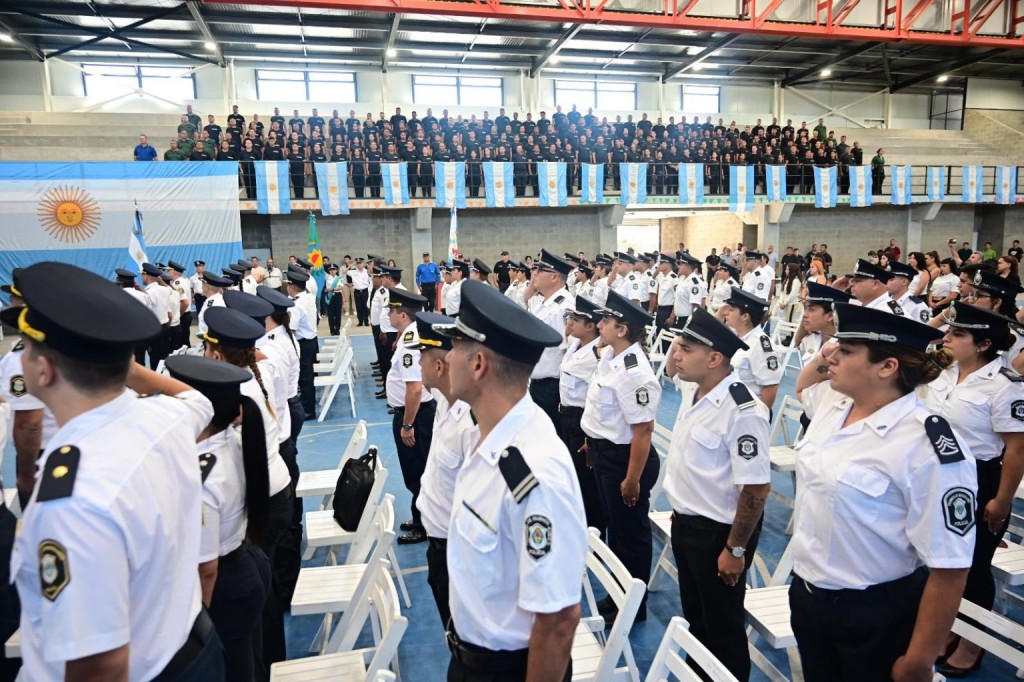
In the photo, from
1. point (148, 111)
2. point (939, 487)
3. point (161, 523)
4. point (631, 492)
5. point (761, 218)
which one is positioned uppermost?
point (148, 111)

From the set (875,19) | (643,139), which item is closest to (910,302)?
(643,139)

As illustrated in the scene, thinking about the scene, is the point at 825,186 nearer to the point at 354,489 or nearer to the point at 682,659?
the point at 354,489

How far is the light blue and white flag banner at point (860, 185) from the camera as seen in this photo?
61.2 feet

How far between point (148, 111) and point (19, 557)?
2164 cm

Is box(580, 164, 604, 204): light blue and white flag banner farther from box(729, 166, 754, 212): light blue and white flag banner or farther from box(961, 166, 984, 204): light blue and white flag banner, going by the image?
box(961, 166, 984, 204): light blue and white flag banner

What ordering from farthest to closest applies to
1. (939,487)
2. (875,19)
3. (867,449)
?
(875,19), (867,449), (939,487)

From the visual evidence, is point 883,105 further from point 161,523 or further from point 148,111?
point 161,523

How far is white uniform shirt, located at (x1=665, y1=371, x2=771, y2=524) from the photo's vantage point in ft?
8.33

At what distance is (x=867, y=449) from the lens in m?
1.93

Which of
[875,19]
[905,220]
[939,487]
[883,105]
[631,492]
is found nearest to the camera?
[939,487]

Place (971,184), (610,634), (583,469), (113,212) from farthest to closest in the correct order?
(971,184), (113,212), (583,469), (610,634)

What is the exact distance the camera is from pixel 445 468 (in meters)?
2.67

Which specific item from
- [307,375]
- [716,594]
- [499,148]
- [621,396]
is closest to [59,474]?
[716,594]

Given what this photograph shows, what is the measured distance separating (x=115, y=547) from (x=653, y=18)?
17544 mm
